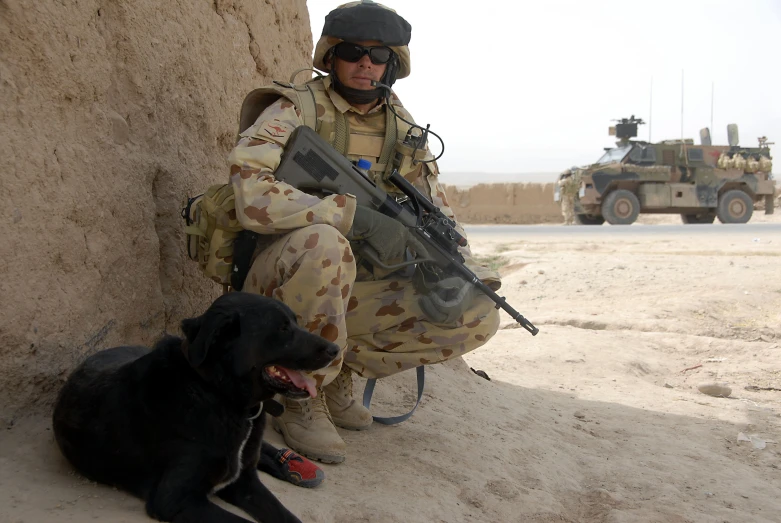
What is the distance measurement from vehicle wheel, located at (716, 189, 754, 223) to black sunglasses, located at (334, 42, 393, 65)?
17667 mm

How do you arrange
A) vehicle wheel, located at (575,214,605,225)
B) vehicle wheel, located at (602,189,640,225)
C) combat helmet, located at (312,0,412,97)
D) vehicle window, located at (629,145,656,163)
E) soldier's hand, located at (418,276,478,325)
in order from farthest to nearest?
→ vehicle wheel, located at (575,214,605,225) → vehicle window, located at (629,145,656,163) → vehicle wheel, located at (602,189,640,225) → combat helmet, located at (312,0,412,97) → soldier's hand, located at (418,276,478,325)

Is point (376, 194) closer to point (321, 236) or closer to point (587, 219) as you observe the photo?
point (321, 236)

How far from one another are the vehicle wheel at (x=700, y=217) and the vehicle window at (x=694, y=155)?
59.4 inches

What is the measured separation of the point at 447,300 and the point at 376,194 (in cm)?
50

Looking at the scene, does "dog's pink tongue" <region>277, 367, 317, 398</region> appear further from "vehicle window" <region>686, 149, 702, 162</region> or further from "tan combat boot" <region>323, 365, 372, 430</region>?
"vehicle window" <region>686, 149, 702, 162</region>

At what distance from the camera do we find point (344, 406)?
10.2 ft

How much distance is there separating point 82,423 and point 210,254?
906 millimetres

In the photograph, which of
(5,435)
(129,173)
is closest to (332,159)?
(129,173)

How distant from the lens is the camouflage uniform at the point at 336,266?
2.54m

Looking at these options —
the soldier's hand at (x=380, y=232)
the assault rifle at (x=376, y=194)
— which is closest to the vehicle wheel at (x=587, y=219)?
the assault rifle at (x=376, y=194)

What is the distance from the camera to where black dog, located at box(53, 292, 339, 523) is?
1.96 meters

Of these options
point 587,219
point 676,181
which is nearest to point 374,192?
point 676,181

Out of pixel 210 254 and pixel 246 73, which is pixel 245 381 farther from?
pixel 246 73

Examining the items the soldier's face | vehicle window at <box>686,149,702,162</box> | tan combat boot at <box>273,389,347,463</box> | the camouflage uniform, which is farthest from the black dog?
vehicle window at <box>686,149,702,162</box>
